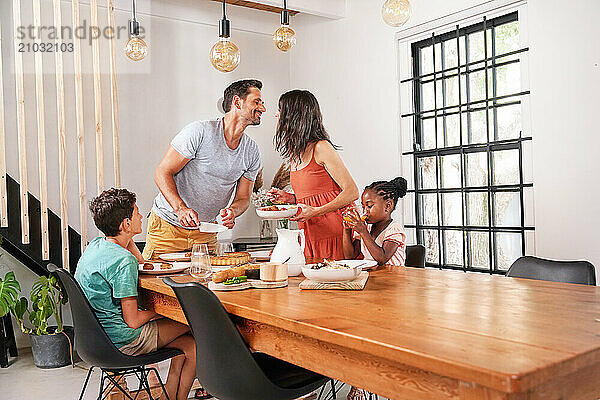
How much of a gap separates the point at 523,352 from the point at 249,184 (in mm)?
2747

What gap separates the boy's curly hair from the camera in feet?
9.29

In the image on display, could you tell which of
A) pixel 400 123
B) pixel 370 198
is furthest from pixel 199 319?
pixel 400 123

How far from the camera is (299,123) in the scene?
123 inches

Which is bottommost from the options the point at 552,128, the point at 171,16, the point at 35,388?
the point at 35,388

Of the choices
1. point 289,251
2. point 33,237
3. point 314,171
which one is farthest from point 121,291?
Result: point 33,237

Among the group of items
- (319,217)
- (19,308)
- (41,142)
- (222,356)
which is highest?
(41,142)

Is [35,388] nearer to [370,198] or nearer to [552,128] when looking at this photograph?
[370,198]

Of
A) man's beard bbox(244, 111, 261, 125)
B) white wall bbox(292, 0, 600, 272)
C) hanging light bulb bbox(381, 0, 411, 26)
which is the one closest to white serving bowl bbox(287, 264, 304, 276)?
man's beard bbox(244, 111, 261, 125)

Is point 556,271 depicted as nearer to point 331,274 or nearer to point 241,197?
point 331,274

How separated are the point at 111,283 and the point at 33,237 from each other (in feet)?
7.25

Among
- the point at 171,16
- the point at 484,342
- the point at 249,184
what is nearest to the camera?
the point at 484,342

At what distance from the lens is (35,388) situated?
3854 mm

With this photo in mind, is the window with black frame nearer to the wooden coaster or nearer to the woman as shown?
the woman

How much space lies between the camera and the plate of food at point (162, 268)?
279 centimetres
